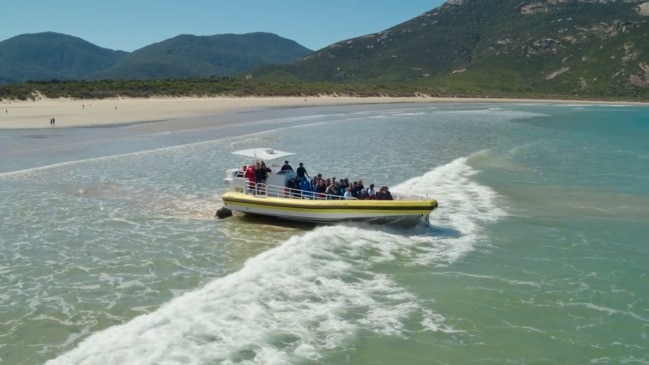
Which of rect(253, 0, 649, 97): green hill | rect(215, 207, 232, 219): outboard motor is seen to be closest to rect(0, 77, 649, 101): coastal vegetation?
rect(253, 0, 649, 97): green hill

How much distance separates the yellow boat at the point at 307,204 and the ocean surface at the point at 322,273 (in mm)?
438

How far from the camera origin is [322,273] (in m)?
14.2

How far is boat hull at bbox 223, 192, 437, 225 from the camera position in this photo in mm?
17531

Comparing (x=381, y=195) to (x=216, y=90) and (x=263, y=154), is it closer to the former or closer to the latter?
(x=263, y=154)

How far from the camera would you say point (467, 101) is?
4582 inches

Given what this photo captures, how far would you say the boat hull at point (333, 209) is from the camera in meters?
17.5

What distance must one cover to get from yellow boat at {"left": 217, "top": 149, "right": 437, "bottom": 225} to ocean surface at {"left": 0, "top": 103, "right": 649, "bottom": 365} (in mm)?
438

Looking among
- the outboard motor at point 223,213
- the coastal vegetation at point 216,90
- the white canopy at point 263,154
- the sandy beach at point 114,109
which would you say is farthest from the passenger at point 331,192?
the coastal vegetation at point 216,90

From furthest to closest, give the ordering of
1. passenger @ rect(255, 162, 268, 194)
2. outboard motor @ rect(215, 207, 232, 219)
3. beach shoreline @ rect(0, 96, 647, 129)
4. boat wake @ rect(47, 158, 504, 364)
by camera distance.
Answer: beach shoreline @ rect(0, 96, 647, 129) → passenger @ rect(255, 162, 268, 194) → outboard motor @ rect(215, 207, 232, 219) → boat wake @ rect(47, 158, 504, 364)

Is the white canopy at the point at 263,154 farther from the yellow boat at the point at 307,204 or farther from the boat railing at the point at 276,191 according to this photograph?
the boat railing at the point at 276,191

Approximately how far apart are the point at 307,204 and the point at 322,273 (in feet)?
14.2

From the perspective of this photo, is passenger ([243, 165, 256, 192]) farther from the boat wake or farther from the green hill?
the green hill

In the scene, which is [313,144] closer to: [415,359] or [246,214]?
[246,214]

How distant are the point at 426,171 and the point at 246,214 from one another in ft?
40.7
